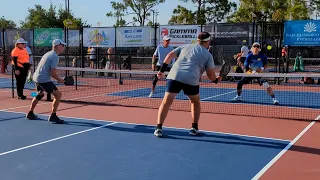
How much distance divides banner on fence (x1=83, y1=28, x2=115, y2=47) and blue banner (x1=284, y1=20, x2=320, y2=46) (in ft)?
29.4

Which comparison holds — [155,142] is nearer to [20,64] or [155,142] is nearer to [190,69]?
[190,69]

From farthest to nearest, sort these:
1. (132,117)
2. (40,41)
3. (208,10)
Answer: (208,10)
(40,41)
(132,117)

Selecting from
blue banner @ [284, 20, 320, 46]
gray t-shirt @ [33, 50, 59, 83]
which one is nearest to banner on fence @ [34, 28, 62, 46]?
blue banner @ [284, 20, 320, 46]

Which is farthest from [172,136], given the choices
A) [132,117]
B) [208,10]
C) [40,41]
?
[208,10]

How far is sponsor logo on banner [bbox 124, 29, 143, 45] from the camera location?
21000 mm

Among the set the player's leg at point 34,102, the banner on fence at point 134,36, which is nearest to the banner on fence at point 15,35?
the banner on fence at point 134,36

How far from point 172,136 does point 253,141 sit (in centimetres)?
A: 142

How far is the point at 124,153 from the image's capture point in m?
6.15

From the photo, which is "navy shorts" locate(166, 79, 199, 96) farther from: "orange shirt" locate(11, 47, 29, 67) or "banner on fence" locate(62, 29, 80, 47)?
"banner on fence" locate(62, 29, 80, 47)

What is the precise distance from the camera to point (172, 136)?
730 cm

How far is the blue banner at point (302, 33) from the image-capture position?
17.1m

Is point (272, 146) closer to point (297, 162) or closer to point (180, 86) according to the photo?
Result: point (297, 162)

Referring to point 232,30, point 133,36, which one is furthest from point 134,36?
point 232,30

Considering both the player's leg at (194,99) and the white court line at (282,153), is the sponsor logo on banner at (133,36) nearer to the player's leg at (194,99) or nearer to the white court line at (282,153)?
the white court line at (282,153)
